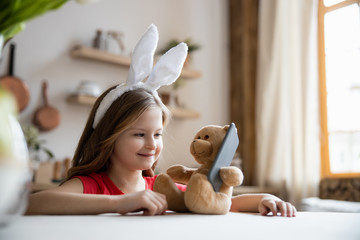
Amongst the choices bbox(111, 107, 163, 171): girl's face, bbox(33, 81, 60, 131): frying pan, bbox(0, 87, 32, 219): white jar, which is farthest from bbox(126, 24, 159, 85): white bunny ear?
bbox(33, 81, 60, 131): frying pan

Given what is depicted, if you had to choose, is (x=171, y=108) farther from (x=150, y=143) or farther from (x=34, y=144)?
(x=150, y=143)

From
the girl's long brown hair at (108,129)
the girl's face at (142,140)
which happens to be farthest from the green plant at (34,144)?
the girl's face at (142,140)

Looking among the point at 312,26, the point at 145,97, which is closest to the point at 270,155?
the point at 312,26

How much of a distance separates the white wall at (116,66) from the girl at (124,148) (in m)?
1.84

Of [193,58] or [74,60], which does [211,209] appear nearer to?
[74,60]

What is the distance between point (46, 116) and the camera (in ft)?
9.43

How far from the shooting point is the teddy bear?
680mm

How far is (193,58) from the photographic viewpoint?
3891 millimetres

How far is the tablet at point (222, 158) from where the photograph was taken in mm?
713

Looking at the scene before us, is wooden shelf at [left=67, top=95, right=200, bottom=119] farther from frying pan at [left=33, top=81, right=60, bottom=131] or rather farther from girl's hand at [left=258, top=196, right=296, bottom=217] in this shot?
girl's hand at [left=258, top=196, right=296, bottom=217]

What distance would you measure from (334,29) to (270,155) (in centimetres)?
130

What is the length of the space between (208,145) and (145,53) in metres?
0.31

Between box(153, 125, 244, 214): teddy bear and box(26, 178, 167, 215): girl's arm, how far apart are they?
5cm

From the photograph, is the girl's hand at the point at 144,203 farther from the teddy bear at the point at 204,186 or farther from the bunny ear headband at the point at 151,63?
the bunny ear headband at the point at 151,63
